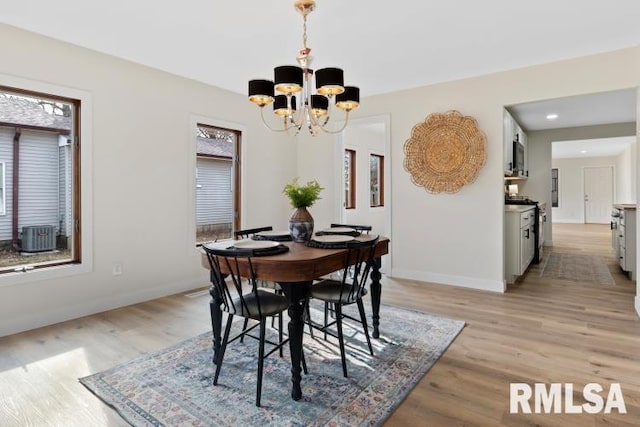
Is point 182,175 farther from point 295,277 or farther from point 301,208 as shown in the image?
point 295,277

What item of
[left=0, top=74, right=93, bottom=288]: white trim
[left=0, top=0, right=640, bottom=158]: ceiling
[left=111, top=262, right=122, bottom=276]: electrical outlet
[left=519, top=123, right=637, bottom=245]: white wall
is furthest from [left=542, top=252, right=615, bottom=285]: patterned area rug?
[left=0, top=74, right=93, bottom=288]: white trim

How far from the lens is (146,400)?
1.98m

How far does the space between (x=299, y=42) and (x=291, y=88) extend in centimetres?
100

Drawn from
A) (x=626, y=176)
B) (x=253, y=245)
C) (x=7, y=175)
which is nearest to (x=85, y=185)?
(x=7, y=175)

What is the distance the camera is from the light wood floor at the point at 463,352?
6.18 feet

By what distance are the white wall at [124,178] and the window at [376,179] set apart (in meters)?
3.84

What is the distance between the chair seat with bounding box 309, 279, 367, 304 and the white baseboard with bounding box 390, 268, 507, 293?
7.72 ft

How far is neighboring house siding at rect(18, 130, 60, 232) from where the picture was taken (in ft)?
10.2

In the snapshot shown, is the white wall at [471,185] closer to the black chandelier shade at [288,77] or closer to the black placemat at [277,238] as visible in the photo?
the black placemat at [277,238]

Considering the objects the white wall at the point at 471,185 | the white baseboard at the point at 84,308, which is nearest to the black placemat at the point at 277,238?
the white baseboard at the point at 84,308

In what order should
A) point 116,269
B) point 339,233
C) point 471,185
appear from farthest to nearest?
point 471,185 → point 116,269 → point 339,233

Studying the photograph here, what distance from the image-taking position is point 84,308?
339cm

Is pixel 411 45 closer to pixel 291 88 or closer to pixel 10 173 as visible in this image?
pixel 291 88

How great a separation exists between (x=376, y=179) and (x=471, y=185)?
379 cm
